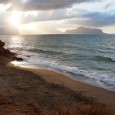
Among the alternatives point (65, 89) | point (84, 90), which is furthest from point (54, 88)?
point (84, 90)

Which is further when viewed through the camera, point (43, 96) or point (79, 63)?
point (79, 63)

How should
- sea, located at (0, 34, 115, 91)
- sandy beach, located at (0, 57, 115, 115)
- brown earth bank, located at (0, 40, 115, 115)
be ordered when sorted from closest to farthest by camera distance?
brown earth bank, located at (0, 40, 115, 115), sandy beach, located at (0, 57, 115, 115), sea, located at (0, 34, 115, 91)

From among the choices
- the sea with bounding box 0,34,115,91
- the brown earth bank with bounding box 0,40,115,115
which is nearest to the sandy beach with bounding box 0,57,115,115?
the brown earth bank with bounding box 0,40,115,115

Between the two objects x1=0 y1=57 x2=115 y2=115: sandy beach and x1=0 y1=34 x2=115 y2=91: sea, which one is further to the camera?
x1=0 y1=34 x2=115 y2=91: sea

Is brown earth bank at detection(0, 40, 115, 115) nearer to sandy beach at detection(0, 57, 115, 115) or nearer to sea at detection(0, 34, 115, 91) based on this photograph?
sandy beach at detection(0, 57, 115, 115)

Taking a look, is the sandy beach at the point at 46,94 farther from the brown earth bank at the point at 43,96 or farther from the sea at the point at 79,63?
the sea at the point at 79,63

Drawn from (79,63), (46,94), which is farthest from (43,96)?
(79,63)

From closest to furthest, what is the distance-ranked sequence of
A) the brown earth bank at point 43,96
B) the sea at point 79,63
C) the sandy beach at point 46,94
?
the brown earth bank at point 43,96
the sandy beach at point 46,94
the sea at point 79,63

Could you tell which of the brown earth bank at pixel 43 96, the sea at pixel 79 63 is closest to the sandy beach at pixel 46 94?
the brown earth bank at pixel 43 96

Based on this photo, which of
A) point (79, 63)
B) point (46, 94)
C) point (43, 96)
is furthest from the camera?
point (79, 63)

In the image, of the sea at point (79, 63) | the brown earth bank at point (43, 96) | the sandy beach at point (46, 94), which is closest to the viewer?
the brown earth bank at point (43, 96)

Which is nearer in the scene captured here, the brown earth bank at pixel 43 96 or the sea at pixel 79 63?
the brown earth bank at pixel 43 96

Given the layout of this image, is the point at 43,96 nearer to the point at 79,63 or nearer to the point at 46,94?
the point at 46,94

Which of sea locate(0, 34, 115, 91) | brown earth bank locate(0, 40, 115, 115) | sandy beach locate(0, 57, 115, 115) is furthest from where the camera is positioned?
sea locate(0, 34, 115, 91)
